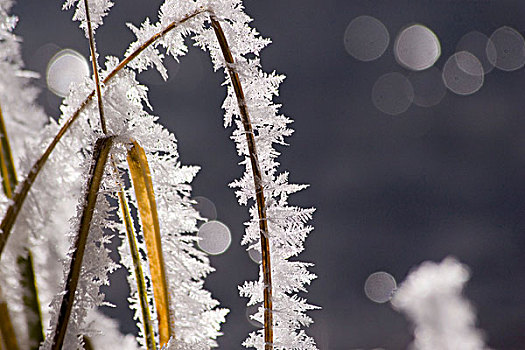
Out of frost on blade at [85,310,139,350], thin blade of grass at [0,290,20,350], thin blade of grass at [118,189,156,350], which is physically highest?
thin blade of grass at [118,189,156,350]

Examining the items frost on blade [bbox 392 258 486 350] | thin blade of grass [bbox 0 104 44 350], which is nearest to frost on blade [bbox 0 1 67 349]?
thin blade of grass [bbox 0 104 44 350]

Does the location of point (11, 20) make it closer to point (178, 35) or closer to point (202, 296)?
point (178, 35)

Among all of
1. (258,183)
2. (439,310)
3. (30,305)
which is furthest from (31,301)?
(439,310)

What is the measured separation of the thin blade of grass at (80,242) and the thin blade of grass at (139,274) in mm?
53

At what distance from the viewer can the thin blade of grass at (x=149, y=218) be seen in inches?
9.5

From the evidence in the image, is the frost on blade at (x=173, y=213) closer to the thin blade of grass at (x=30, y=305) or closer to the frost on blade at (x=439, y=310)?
the thin blade of grass at (x=30, y=305)

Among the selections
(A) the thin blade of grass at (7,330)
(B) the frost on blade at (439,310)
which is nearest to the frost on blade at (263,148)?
(A) the thin blade of grass at (7,330)

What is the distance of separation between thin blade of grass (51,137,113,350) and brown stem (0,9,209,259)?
22 mm

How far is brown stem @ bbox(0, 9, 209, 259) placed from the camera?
18 centimetres

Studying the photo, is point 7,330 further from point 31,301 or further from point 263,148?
point 263,148

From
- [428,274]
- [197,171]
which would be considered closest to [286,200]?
[197,171]

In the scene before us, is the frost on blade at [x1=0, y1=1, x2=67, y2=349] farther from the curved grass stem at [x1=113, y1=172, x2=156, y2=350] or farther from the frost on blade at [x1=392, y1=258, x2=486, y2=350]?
the frost on blade at [x1=392, y1=258, x2=486, y2=350]

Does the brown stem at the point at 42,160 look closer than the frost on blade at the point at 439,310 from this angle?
Yes

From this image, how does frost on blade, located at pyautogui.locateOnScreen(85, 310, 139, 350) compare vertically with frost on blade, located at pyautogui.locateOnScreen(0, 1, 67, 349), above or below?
below
